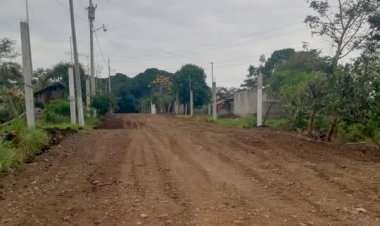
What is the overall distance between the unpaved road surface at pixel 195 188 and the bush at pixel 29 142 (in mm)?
320

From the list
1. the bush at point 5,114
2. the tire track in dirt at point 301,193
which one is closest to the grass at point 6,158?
the tire track in dirt at point 301,193

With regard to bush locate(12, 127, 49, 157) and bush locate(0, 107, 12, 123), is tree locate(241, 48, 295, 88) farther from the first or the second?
bush locate(12, 127, 49, 157)

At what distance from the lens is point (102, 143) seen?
12.0 m

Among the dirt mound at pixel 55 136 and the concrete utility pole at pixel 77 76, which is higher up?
the concrete utility pole at pixel 77 76

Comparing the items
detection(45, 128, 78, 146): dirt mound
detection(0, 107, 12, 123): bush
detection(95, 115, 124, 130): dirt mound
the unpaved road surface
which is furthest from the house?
the unpaved road surface

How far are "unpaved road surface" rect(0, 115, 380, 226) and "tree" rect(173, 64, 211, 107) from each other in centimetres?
4078

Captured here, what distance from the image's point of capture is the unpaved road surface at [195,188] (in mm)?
4844

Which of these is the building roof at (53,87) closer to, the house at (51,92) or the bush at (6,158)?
the house at (51,92)

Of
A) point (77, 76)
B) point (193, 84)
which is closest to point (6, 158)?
point (77, 76)

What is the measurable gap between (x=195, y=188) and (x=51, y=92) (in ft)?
108

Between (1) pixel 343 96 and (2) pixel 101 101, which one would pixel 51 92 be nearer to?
(2) pixel 101 101

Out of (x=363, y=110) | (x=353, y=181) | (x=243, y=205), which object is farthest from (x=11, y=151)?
(x=363, y=110)

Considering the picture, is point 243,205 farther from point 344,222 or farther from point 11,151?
point 11,151

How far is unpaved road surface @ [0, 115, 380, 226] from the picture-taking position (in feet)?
15.9
